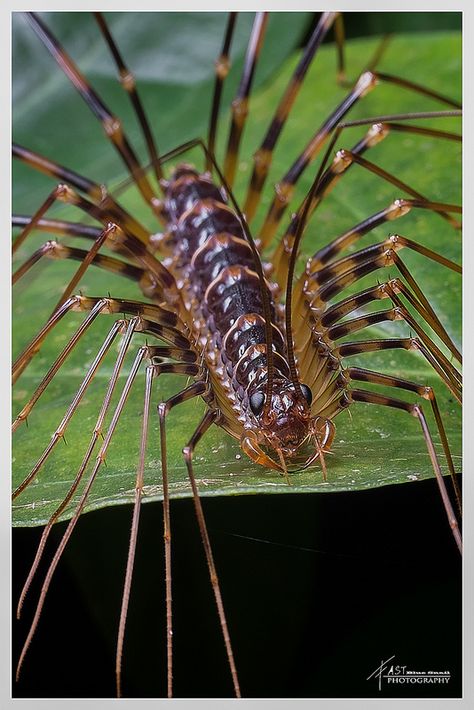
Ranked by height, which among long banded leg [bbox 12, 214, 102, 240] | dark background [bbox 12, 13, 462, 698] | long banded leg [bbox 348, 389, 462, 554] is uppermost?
long banded leg [bbox 12, 214, 102, 240]


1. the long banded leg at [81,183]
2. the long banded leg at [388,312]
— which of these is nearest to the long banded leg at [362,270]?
the long banded leg at [388,312]

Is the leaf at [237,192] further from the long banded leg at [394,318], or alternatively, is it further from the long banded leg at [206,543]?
the long banded leg at [394,318]

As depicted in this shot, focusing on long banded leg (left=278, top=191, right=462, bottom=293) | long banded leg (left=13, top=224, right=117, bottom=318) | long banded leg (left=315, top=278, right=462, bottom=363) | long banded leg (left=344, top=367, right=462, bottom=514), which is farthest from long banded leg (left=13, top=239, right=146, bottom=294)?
long banded leg (left=344, top=367, right=462, bottom=514)

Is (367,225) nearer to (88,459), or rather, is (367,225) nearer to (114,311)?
Answer: (114,311)

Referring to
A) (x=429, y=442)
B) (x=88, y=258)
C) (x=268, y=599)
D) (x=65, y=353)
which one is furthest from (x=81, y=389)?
(x=429, y=442)

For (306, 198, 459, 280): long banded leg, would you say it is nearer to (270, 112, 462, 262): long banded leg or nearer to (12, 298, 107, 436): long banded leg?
(270, 112, 462, 262): long banded leg

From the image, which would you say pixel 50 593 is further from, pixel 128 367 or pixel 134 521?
pixel 128 367
